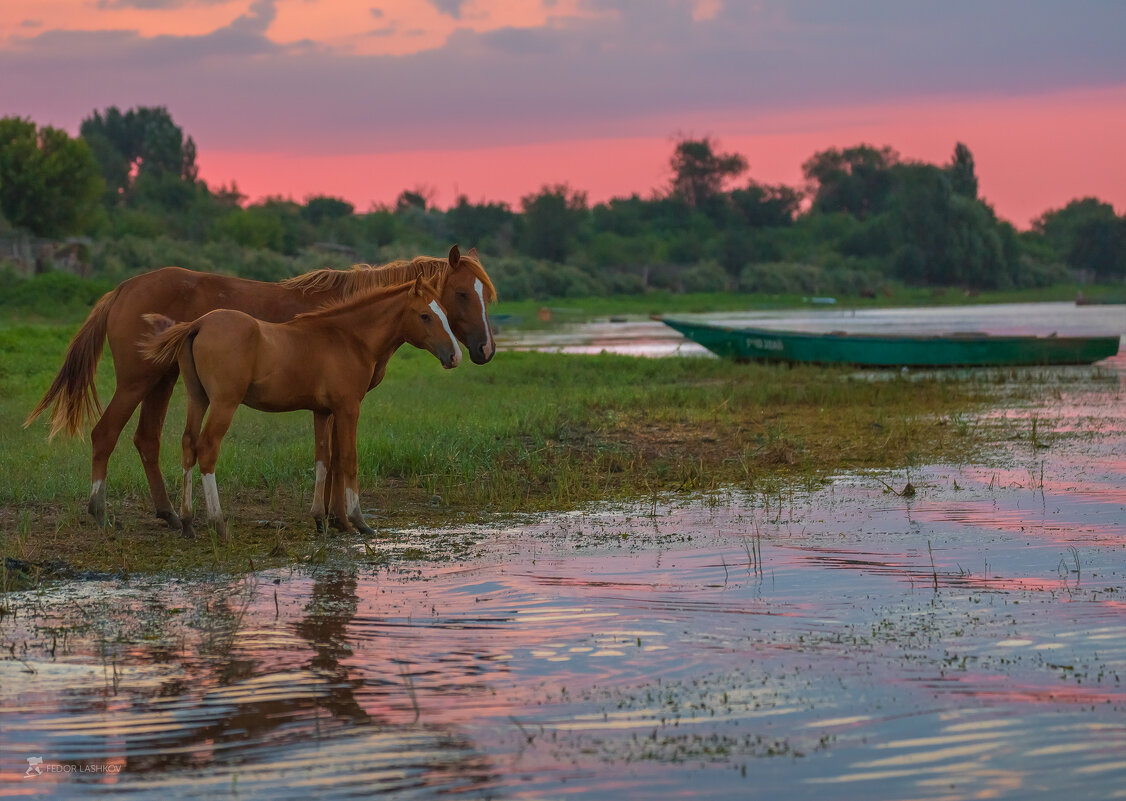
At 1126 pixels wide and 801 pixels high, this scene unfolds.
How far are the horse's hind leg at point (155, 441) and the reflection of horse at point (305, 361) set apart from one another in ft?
1.45

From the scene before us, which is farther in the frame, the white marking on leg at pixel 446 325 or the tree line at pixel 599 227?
the tree line at pixel 599 227

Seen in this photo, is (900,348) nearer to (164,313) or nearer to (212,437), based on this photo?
(164,313)

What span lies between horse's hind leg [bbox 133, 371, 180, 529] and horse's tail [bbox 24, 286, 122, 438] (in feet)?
1.41

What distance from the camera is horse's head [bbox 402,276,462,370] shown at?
795 centimetres

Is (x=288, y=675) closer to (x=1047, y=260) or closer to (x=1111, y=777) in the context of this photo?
(x=1111, y=777)

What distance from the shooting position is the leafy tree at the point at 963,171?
3920 inches

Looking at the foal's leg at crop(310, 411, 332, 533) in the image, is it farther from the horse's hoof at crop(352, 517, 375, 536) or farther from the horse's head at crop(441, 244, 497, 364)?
the horse's head at crop(441, 244, 497, 364)

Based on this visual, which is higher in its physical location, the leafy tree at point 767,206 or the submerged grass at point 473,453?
the leafy tree at point 767,206

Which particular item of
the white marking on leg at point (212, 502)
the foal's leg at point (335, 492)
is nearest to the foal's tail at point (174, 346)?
the white marking on leg at point (212, 502)

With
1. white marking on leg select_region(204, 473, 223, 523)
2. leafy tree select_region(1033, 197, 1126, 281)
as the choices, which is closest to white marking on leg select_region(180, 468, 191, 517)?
white marking on leg select_region(204, 473, 223, 523)

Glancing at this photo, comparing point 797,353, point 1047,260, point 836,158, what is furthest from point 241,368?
point 836,158

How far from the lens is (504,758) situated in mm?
4238

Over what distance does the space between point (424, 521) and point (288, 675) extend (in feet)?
12.1

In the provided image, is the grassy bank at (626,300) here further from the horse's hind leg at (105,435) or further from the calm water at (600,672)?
the calm water at (600,672)
